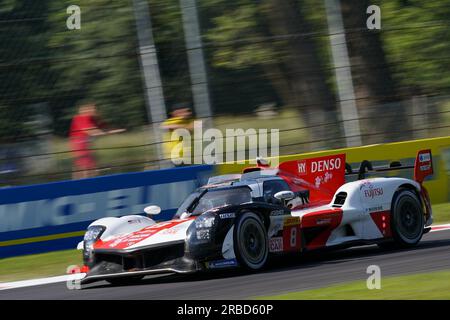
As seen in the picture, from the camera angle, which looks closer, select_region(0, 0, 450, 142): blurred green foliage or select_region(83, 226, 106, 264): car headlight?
select_region(83, 226, 106, 264): car headlight

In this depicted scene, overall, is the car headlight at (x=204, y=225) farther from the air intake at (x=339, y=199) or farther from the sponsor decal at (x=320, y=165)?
the sponsor decal at (x=320, y=165)

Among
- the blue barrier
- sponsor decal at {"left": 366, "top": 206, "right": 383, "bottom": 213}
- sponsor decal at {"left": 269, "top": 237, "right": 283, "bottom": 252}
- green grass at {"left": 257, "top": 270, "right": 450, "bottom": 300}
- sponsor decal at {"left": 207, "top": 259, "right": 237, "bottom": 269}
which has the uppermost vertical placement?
the blue barrier

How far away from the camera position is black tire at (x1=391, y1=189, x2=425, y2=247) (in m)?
10.4

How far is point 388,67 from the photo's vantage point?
17094mm

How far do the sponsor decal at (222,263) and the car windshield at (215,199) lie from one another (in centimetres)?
85

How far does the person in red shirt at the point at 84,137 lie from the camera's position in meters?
13.5

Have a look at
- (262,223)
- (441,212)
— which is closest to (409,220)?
(262,223)

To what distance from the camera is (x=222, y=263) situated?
8.83 metres

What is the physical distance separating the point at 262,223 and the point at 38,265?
11.9 ft

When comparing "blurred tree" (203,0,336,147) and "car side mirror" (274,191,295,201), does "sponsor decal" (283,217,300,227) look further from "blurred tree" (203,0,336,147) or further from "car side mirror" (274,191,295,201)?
"blurred tree" (203,0,336,147)

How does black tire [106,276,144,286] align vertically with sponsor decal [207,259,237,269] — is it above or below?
below

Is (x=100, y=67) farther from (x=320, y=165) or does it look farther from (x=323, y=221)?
(x=323, y=221)

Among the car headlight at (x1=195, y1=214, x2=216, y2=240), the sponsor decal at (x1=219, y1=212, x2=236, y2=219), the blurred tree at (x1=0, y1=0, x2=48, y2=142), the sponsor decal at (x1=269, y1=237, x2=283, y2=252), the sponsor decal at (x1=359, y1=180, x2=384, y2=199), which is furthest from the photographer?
the blurred tree at (x1=0, y1=0, x2=48, y2=142)

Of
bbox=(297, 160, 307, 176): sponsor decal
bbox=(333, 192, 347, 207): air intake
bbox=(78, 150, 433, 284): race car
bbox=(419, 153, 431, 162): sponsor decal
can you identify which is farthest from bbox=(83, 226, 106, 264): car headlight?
bbox=(419, 153, 431, 162): sponsor decal
